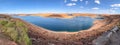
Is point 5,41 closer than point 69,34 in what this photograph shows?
Yes

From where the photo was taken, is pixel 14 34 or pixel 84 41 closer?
pixel 14 34

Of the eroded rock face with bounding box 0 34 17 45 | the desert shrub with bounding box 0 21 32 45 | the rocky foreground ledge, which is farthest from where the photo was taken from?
the rocky foreground ledge

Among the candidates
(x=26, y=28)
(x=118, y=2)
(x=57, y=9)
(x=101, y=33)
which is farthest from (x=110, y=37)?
(x=26, y=28)

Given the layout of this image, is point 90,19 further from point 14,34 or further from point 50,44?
point 14,34

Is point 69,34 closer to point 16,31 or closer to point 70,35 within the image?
point 70,35

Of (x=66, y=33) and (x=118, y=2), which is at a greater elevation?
(x=118, y=2)

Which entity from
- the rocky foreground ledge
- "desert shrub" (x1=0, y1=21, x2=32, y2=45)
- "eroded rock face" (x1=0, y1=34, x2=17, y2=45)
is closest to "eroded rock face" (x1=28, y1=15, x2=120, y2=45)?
the rocky foreground ledge

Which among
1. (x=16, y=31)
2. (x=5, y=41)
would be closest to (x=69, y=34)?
(x=16, y=31)

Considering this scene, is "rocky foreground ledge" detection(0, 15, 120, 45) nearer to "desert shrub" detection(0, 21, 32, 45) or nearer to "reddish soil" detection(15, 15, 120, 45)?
"reddish soil" detection(15, 15, 120, 45)

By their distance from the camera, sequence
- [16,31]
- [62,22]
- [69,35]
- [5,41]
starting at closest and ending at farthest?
1. [5,41]
2. [16,31]
3. [62,22]
4. [69,35]
